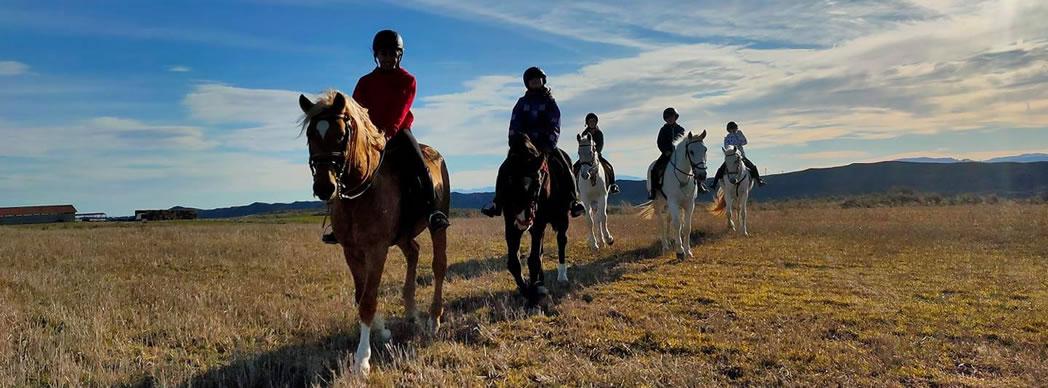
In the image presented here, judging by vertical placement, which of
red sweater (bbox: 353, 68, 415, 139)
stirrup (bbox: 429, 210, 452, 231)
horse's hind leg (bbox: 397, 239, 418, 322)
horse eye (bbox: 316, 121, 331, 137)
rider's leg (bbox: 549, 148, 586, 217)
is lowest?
horse's hind leg (bbox: 397, 239, 418, 322)

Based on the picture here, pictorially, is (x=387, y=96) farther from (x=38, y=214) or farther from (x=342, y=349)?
(x=38, y=214)

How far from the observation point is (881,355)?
15.9ft

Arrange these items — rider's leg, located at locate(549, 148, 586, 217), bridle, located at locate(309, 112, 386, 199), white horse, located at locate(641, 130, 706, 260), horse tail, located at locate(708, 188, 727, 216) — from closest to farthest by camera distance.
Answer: bridle, located at locate(309, 112, 386, 199) → rider's leg, located at locate(549, 148, 586, 217) → white horse, located at locate(641, 130, 706, 260) → horse tail, located at locate(708, 188, 727, 216)

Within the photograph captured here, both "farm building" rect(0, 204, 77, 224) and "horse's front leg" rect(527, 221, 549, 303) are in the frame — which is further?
"farm building" rect(0, 204, 77, 224)

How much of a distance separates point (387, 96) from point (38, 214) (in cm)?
6407

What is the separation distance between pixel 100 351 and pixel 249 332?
1.22 m

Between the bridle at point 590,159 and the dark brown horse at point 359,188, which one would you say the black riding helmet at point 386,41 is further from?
the bridle at point 590,159

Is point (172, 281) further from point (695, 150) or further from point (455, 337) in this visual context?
point (695, 150)

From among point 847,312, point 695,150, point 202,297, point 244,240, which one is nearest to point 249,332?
point 202,297

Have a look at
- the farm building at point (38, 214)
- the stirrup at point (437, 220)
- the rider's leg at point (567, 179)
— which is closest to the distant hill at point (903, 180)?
the farm building at point (38, 214)

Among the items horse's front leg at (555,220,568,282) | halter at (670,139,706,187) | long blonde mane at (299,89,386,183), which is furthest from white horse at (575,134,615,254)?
long blonde mane at (299,89,386,183)

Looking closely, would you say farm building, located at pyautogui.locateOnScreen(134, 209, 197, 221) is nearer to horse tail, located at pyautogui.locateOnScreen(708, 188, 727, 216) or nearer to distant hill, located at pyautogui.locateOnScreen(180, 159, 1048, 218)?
distant hill, located at pyautogui.locateOnScreen(180, 159, 1048, 218)

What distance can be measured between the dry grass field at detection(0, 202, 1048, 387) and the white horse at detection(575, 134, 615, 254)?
155 centimetres

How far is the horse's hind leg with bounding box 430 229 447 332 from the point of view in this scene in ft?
19.7
